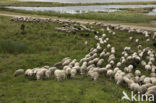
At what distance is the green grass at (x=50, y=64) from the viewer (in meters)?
9.16

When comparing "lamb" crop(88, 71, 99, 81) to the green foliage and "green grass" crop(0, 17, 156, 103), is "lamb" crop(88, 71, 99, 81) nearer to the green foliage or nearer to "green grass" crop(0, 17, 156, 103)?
"green grass" crop(0, 17, 156, 103)

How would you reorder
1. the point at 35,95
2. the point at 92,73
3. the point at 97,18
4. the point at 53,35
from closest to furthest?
1. the point at 35,95
2. the point at 92,73
3. the point at 53,35
4. the point at 97,18

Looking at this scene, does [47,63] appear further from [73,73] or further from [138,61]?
[138,61]

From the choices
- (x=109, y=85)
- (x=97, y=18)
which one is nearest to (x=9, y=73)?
(x=109, y=85)

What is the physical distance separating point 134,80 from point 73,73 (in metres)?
3.63

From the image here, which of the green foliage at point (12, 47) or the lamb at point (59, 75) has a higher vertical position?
the green foliage at point (12, 47)

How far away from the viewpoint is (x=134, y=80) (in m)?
11.4

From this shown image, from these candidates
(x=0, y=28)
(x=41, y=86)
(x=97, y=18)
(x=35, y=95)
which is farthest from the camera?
(x=97, y=18)

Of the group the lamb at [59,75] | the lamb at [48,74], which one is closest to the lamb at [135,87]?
the lamb at [59,75]

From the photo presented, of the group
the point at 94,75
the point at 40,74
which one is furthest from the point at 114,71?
the point at 40,74

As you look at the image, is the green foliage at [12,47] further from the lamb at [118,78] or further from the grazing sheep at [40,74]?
the lamb at [118,78]

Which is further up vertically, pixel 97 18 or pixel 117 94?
pixel 97 18

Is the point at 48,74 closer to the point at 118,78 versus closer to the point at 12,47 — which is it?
the point at 118,78

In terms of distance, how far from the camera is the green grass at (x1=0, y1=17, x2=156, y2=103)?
9156 millimetres
